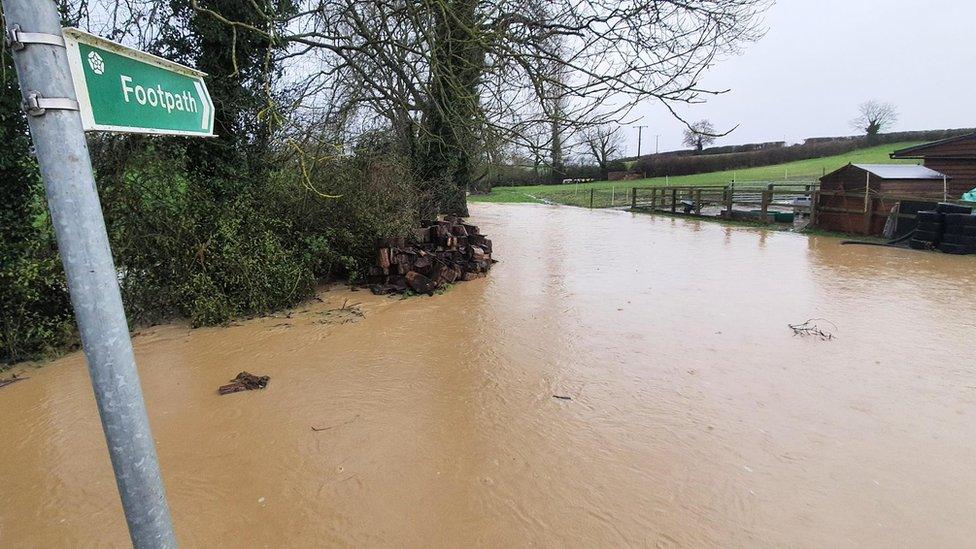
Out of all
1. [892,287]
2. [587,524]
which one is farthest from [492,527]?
[892,287]

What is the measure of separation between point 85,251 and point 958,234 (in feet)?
49.9

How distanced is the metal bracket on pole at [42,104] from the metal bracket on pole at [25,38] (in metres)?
0.10

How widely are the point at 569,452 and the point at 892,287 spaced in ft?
25.5

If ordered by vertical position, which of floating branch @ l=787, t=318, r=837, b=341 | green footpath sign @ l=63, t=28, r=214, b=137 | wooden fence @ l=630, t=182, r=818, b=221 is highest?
green footpath sign @ l=63, t=28, r=214, b=137

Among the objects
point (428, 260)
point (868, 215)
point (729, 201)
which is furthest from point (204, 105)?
point (729, 201)

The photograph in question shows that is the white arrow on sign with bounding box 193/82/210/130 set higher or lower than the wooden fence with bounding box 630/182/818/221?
higher

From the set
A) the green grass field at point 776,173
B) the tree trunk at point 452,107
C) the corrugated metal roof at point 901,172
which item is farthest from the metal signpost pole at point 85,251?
the green grass field at point 776,173

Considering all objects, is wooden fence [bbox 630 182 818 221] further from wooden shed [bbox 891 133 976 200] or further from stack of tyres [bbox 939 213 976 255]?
stack of tyres [bbox 939 213 976 255]

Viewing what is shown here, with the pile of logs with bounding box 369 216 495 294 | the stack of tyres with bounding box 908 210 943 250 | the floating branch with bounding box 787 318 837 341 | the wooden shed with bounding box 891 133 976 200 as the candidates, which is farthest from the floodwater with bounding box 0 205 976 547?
the wooden shed with bounding box 891 133 976 200

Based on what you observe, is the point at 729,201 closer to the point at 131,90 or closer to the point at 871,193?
the point at 871,193

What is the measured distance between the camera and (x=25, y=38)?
1.05m

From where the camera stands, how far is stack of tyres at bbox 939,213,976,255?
11.0m

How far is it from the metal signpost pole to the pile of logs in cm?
639

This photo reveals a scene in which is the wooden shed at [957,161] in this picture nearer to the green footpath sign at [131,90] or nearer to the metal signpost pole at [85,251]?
the green footpath sign at [131,90]
